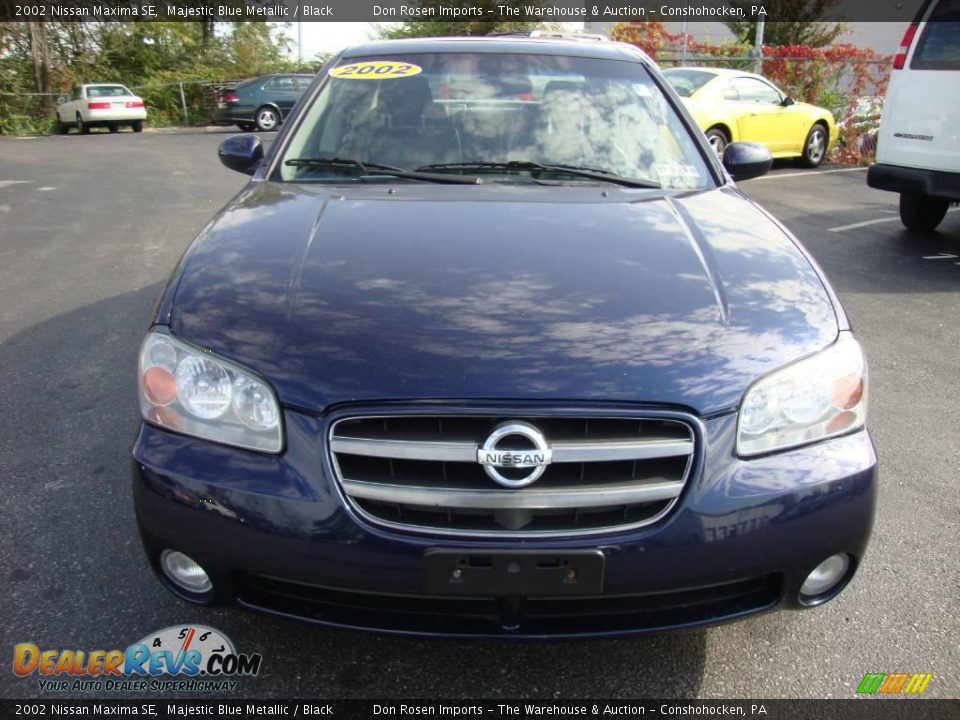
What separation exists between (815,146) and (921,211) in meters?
5.54

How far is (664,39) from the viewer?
24.8 metres

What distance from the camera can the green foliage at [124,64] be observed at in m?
27.7

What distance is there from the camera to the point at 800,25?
28.9m

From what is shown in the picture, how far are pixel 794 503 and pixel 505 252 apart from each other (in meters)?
1.00

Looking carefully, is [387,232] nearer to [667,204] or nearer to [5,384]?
[667,204]

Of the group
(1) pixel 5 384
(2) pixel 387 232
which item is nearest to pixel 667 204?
(2) pixel 387 232

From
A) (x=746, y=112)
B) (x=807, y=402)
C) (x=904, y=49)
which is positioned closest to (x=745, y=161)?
(x=807, y=402)

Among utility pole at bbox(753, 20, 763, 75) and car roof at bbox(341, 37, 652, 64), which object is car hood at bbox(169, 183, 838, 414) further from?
utility pole at bbox(753, 20, 763, 75)

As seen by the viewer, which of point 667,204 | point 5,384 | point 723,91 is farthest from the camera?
point 723,91

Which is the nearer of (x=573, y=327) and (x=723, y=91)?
(x=573, y=327)

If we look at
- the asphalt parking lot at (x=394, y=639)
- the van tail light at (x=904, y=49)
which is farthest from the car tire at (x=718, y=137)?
the asphalt parking lot at (x=394, y=639)

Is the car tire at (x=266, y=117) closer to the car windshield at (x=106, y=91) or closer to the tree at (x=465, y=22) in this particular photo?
the car windshield at (x=106, y=91)

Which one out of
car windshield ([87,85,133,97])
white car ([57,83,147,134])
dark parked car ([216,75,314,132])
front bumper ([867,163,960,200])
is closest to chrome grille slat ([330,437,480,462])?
front bumper ([867,163,960,200])

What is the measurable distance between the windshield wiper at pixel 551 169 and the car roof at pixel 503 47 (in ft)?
2.36
